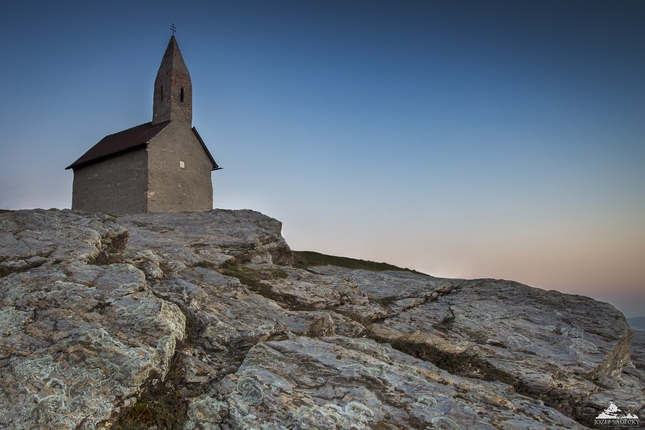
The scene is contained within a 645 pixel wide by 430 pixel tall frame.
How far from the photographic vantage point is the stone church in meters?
37.8

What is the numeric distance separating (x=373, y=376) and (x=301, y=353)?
57.4 inches

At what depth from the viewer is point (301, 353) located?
8.66 meters

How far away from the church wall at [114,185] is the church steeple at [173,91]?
5775 mm

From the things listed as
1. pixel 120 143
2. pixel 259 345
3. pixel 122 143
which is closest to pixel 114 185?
pixel 122 143

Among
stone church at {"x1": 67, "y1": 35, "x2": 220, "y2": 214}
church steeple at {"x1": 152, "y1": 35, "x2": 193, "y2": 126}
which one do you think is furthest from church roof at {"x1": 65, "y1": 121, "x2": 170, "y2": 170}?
church steeple at {"x1": 152, "y1": 35, "x2": 193, "y2": 126}

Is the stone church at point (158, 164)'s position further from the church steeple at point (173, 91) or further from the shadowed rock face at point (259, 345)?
the shadowed rock face at point (259, 345)

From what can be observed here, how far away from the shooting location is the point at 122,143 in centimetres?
4062

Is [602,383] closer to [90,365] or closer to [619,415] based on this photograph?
[619,415]

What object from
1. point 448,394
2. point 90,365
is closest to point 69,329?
point 90,365

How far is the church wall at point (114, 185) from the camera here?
37.5 meters

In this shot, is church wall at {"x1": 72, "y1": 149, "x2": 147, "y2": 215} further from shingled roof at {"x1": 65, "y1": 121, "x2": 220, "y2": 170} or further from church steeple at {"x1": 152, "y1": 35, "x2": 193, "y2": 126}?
church steeple at {"x1": 152, "y1": 35, "x2": 193, "y2": 126}

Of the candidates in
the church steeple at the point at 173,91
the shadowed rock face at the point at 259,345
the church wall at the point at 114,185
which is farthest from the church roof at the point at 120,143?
the shadowed rock face at the point at 259,345

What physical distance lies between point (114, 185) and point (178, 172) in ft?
18.1

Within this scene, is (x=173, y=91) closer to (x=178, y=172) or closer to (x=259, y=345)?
(x=178, y=172)
